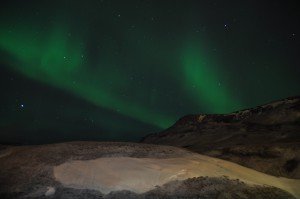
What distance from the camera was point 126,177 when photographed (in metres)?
10.2

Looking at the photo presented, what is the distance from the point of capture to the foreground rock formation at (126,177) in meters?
9.52

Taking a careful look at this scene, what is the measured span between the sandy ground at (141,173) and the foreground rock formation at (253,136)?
2.51 metres

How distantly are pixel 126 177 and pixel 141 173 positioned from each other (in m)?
0.65

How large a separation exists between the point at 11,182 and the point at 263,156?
13.1 meters

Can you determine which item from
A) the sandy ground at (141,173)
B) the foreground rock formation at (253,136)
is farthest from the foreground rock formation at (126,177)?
the foreground rock formation at (253,136)

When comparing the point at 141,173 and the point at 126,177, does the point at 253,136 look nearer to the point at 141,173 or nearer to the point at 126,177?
the point at 141,173

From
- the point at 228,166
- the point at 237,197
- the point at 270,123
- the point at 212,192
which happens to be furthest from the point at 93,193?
the point at 270,123

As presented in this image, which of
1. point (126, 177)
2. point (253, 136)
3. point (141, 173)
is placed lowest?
point (126, 177)

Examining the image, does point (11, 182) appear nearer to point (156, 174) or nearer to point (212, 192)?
point (156, 174)

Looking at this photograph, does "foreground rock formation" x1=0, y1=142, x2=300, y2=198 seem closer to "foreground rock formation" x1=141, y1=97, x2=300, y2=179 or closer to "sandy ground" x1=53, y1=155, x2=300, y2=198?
"sandy ground" x1=53, y1=155, x2=300, y2=198

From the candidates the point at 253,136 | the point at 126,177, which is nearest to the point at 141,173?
the point at 126,177

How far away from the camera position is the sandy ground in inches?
391

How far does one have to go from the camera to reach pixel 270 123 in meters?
24.8

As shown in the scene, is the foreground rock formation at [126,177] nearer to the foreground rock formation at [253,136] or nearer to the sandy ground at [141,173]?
the sandy ground at [141,173]
